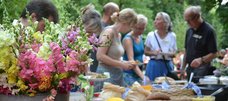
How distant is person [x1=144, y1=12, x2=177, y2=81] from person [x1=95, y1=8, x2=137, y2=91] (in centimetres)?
170

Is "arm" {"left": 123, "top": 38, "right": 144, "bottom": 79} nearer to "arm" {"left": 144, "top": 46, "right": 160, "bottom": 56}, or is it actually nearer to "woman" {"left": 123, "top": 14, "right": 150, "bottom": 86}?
"woman" {"left": 123, "top": 14, "right": 150, "bottom": 86}

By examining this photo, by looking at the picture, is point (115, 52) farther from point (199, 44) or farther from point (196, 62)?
point (199, 44)

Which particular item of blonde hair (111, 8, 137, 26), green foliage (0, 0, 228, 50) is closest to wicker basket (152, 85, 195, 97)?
green foliage (0, 0, 228, 50)

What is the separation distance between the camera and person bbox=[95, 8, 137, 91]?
20.4ft

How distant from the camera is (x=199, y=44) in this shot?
796 centimetres

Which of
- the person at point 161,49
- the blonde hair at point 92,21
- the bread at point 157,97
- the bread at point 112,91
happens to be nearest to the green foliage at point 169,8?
the person at point 161,49

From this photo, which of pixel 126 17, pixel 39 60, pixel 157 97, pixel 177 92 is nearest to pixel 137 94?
pixel 157 97

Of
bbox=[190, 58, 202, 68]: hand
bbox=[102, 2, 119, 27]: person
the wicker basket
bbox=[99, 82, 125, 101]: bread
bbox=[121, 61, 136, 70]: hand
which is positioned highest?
bbox=[102, 2, 119, 27]: person

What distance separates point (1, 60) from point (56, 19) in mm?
1916

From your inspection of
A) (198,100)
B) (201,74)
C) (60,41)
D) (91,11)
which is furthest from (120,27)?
(60,41)

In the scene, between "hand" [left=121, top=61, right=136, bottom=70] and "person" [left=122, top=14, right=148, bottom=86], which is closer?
"hand" [left=121, top=61, right=136, bottom=70]

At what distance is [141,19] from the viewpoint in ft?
26.9

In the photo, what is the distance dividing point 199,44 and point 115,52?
1927 mm

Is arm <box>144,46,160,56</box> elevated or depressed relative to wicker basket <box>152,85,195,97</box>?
elevated
